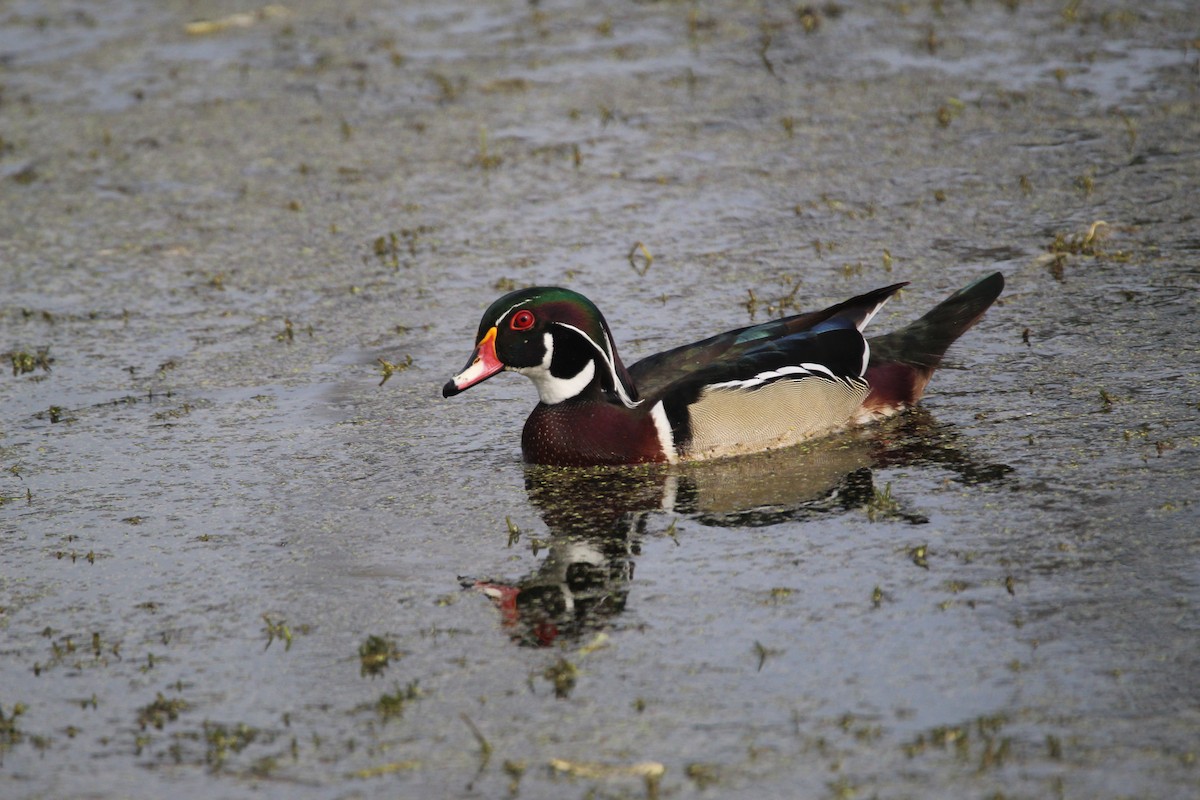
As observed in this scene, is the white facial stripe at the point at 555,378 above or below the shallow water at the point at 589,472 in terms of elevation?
above

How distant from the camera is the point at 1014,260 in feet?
28.9

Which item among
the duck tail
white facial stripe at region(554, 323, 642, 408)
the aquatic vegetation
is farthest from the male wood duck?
the aquatic vegetation

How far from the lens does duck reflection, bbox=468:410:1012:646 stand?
5.62 m

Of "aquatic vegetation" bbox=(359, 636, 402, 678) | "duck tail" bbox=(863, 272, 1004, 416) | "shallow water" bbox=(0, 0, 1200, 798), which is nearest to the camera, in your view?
"shallow water" bbox=(0, 0, 1200, 798)

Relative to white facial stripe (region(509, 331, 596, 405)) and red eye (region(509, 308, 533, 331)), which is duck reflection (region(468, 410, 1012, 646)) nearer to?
white facial stripe (region(509, 331, 596, 405))

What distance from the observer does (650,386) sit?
22.7 feet

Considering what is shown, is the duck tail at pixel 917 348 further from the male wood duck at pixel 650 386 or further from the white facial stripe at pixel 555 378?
the white facial stripe at pixel 555 378

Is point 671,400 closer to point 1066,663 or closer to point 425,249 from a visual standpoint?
point 1066,663

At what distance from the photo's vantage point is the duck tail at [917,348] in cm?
720

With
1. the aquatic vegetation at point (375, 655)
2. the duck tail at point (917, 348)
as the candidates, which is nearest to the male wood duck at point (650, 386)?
the duck tail at point (917, 348)

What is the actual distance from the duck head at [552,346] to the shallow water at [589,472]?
421 mm

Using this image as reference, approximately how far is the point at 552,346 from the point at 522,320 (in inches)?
6.6

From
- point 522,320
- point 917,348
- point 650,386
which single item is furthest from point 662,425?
point 917,348

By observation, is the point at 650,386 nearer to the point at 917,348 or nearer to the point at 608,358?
the point at 608,358
